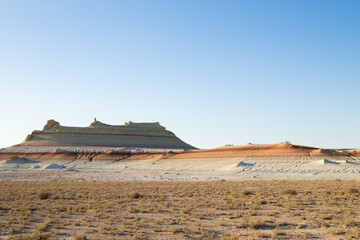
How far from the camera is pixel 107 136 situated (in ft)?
367

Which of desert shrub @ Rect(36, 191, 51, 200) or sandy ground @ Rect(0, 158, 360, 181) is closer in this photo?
desert shrub @ Rect(36, 191, 51, 200)

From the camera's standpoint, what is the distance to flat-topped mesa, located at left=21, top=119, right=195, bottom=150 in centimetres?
10512

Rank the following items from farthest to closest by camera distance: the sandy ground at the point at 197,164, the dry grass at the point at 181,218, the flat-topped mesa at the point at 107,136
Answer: the flat-topped mesa at the point at 107,136
the sandy ground at the point at 197,164
the dry grass at the point at 181,218

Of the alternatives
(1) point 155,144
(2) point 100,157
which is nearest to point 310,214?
(2) point 100,157

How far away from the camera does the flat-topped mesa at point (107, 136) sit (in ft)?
345

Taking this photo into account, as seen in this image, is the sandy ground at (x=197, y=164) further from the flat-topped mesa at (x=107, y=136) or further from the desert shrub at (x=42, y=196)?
the desert shrub at (x=42, y=196)

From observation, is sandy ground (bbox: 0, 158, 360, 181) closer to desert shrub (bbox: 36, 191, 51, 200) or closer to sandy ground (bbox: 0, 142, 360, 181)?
sandy ground (bbox: 0, 142, 360, 181)

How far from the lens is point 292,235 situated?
1084 centimetres

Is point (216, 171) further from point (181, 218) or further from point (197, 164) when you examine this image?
point (181, 218)

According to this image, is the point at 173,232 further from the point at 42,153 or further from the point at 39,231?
the point at 42,153

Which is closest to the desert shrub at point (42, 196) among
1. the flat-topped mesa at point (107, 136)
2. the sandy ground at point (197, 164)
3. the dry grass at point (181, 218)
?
the dry grass at point (181, 218)

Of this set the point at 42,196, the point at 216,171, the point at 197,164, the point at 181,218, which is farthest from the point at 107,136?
the point at 181,218

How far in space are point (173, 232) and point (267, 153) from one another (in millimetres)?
50081

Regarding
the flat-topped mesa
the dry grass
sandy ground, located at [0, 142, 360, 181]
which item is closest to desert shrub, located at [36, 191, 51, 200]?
the dry grass
